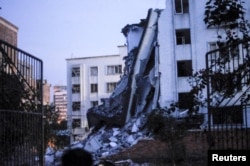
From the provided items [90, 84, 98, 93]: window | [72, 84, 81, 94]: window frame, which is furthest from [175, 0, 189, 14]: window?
[72, 84, 81, 94]: window frame

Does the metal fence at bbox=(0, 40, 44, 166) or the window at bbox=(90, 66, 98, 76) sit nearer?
the metal fence at bbox=(0, 40, 44, 166)

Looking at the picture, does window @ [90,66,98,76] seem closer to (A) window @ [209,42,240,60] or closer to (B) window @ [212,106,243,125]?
(A) window @ [209,42,240,60]

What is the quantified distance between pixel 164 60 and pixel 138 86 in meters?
2.72

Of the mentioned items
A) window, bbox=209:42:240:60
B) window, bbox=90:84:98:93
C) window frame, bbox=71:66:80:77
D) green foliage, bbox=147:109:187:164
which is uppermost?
window frame, bbox=71:66:80:77

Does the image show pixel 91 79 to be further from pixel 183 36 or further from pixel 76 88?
pixel 183 36

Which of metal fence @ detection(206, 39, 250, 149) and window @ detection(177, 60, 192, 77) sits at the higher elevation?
window @ detection(177, 60, 192, 77)

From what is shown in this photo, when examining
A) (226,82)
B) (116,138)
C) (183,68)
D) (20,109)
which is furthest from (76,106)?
(226,82)

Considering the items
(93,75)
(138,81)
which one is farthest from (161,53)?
(93,75)

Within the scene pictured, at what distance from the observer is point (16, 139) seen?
24.4 feet

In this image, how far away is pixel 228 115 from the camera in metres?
→ 7.23

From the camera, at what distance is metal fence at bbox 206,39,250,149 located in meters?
7.18

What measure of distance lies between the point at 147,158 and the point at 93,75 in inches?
1304

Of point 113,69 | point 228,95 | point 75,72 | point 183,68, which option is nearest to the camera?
point 228,95

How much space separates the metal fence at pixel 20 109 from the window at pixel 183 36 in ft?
70.0
